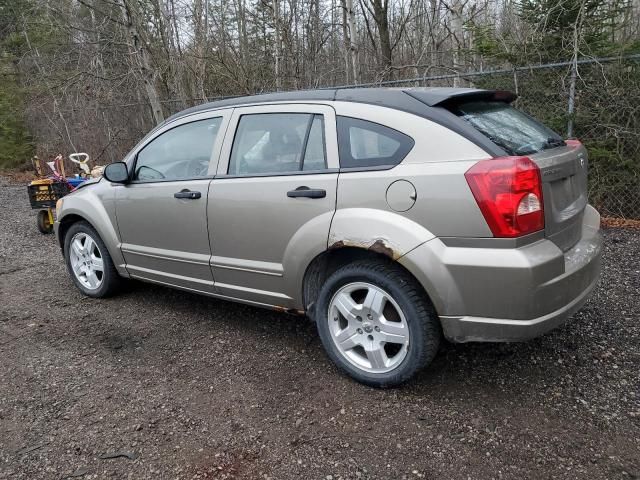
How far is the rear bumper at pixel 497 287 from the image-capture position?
96.3 inches

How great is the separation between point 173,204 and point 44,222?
5291 mm

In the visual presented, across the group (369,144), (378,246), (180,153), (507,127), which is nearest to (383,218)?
(378,246)

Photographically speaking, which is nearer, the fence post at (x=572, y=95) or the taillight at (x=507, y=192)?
the taillight at (x=507, y=192)

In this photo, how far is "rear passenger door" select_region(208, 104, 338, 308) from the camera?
3023 millimetres

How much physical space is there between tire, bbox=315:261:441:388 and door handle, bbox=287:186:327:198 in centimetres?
46

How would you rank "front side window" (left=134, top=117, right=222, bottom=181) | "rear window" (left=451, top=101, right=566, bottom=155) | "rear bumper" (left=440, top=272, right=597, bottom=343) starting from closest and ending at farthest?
"rear bumper" (left=440, top=272, right=597, bottom=343), "rear window" (left=451, top=101, right=566, bottom=155), "front side window" (left=134, top=117, right=222, bottom=181)

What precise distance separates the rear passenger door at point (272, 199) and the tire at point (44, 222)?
5.60 m

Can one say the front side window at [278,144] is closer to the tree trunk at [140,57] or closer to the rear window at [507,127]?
the rear window at [507,127]

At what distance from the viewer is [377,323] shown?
113 inches

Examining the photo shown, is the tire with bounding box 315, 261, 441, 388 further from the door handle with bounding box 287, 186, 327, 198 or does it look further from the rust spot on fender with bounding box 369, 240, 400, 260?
the door handle with bounding box 287, 186, 327, 198

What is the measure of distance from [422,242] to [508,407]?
105cm

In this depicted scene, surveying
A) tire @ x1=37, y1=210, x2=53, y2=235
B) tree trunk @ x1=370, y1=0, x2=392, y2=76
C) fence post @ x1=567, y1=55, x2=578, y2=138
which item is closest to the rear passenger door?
fence post @ x1=567, y1=55, x2=578, y2=138

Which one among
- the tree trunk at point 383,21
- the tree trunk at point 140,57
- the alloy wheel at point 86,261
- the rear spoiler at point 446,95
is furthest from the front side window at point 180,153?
the tree trunk at point 383,21

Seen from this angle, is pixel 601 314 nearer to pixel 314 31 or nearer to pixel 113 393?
pixel 113 393
